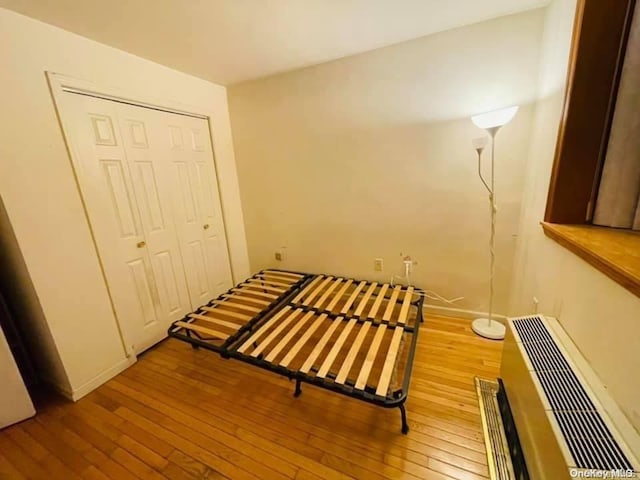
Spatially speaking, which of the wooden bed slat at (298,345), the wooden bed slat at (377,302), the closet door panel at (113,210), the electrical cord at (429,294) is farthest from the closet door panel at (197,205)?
the electrical cord at (429,294)

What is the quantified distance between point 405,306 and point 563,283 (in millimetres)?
966

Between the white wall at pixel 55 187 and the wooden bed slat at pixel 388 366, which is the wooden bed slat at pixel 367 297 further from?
the white wall at pixel 55 187

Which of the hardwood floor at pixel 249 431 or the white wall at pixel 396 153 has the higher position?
the white wall at pixel 396 153

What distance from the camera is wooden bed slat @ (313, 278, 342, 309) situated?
82.0 inches

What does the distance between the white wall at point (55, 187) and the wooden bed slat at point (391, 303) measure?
196 centimetres

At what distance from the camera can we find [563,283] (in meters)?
1.19

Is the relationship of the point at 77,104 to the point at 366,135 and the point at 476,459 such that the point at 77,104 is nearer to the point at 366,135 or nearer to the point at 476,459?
the point at 366,135

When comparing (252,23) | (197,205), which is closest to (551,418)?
(252,23)

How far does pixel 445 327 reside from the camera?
2.14m

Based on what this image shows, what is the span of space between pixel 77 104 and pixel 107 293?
124cm

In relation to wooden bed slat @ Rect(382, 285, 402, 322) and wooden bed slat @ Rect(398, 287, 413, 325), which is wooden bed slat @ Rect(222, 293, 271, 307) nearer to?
wooden bed slat @ Rect(382, 285, 402, 322)

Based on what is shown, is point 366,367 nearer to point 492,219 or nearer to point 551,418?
point 551,418

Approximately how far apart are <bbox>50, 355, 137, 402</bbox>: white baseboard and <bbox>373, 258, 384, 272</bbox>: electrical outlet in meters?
2.13

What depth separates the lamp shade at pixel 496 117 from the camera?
4.98 ft
